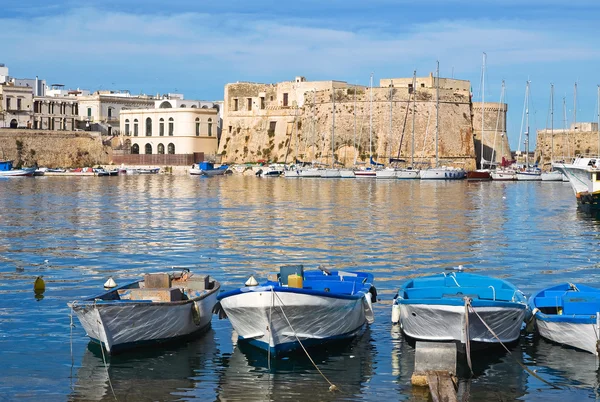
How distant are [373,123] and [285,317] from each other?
63079 mm

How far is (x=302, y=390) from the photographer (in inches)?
421

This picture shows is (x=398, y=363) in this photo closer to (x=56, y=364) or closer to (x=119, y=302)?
(x=119, y=302)

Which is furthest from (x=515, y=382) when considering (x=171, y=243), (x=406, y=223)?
(x=406, y=223)

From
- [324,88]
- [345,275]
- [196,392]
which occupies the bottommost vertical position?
[196,392]

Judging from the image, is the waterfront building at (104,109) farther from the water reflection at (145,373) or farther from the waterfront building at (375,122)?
the water reflection at (145,373)

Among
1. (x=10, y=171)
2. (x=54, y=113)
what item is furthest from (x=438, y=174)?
(x=54, y=113)

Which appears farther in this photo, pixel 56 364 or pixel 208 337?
pixel 208 337

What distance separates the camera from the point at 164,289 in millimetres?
12336

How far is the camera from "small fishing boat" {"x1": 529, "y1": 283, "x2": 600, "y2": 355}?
1192cm

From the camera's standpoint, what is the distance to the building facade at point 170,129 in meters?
81.3

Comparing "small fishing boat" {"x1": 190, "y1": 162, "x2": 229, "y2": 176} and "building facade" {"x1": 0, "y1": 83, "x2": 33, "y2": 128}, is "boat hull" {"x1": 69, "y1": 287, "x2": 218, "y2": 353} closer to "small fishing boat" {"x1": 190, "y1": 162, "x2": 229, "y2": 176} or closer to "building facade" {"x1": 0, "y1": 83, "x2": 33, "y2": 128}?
"small fishing boat" {"x1": 190, "y1": 162, "x2": 229, "y2": 176}

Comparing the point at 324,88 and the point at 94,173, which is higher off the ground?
the point at 324,88

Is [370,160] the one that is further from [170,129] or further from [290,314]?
[290,314]

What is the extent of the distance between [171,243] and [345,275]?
Result: 425 inches
